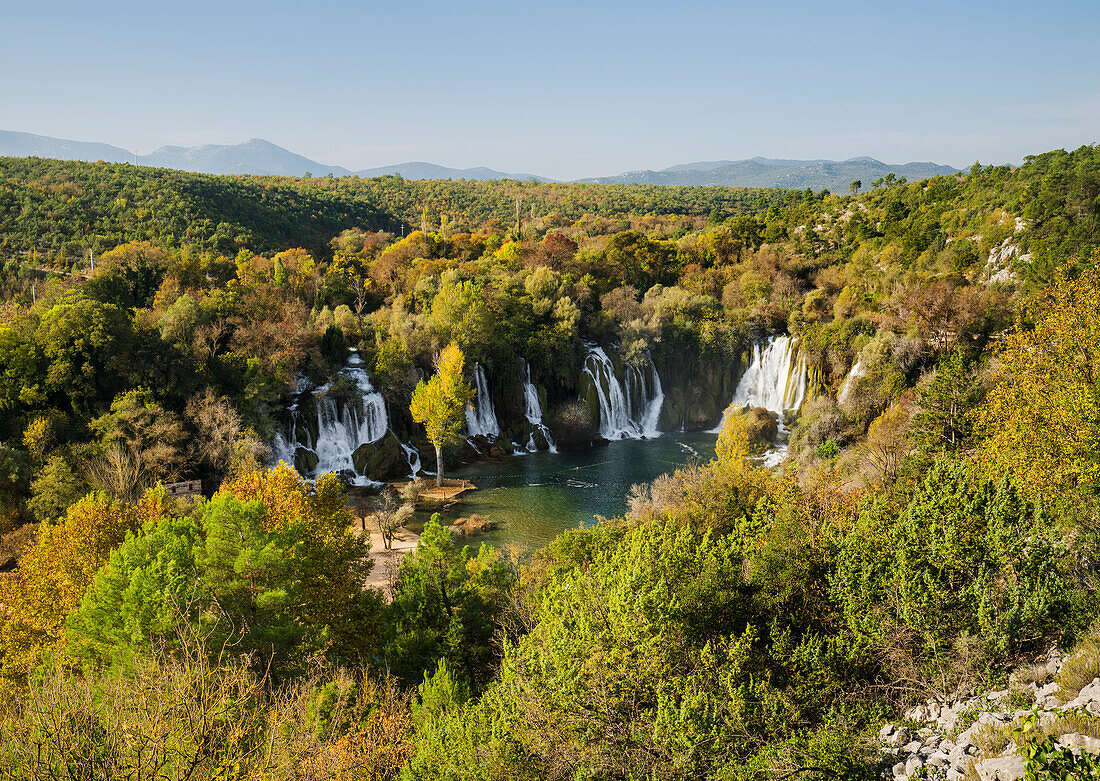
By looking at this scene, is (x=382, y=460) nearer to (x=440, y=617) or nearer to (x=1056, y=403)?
(x=440, y=617)

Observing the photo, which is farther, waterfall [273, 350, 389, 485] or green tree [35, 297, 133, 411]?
waterfall [273, 350, 389, 485]

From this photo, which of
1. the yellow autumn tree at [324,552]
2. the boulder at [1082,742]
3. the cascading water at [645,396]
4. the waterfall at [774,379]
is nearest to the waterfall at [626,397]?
the cascading water at [645,396]

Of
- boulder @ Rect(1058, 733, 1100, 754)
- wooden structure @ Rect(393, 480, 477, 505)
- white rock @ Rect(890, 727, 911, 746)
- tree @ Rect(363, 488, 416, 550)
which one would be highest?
boulder @ Rect(1058, 733, 1100, 754)

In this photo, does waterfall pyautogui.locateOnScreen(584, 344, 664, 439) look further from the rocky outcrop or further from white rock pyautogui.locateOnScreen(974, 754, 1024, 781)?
white rock pyautogui.locateOnScreen(974, 754, 1024, 781)

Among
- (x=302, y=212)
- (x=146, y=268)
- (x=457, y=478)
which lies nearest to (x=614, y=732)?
(x=457, y=478)

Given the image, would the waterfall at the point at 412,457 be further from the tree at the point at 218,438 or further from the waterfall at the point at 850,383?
the waterfall at the point at 850,383

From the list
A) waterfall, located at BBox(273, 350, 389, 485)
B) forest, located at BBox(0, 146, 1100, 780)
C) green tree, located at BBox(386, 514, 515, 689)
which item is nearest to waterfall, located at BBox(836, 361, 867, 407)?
forest, located at BBox(0, 146, 1100, 780)
